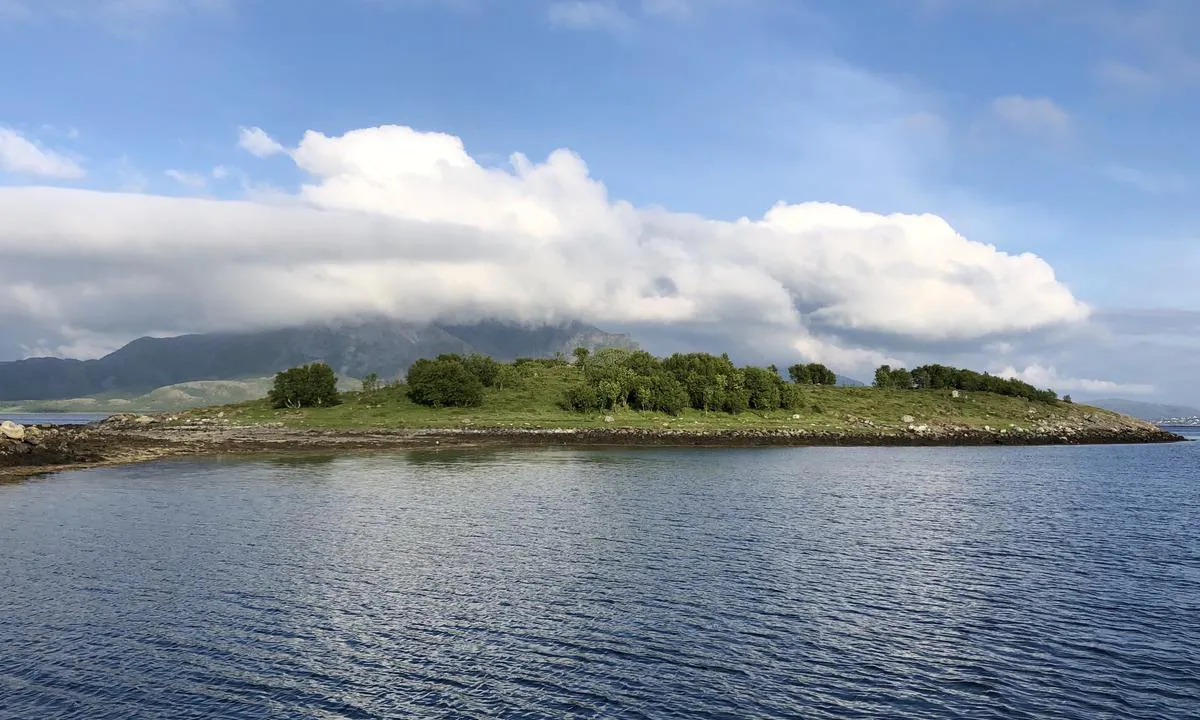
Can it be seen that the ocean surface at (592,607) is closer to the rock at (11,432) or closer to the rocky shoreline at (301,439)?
the rock at (11,432)

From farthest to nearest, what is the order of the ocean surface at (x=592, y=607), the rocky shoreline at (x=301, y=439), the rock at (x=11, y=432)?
the rocky shoreline at (x=301, y=439) → the rock at (x=11, y=432) → the ocean surface at (x=592, y=607)

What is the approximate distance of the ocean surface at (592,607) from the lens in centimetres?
2789

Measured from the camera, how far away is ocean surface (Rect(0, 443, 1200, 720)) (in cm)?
2789

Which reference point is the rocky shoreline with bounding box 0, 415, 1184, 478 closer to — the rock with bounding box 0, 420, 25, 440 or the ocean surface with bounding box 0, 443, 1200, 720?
the rock with bounding box 0, 420, 25, 440

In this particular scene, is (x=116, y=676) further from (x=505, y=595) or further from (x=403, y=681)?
(x=505, y=595)

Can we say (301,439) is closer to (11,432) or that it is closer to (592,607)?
(11,432)

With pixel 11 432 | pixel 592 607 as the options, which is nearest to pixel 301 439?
pixel 11 432

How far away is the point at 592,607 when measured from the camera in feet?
129

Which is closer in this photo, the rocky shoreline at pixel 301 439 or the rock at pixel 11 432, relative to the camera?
the rock at pixel 11 432

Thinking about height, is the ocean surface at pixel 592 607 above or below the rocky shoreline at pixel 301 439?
below

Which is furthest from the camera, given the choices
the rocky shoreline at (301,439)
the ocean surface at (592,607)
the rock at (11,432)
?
the rocky shoreline at (301,439)

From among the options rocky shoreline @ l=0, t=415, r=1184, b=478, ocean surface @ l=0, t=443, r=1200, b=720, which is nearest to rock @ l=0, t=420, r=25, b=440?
rocky shoreline @ l=0, t=415, r=1184, b=478

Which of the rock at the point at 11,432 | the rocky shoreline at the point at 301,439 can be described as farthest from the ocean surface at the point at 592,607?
the rocky shoreline at the point at 301,439

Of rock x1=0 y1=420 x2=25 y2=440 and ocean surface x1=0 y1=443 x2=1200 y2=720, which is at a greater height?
rock x1=0 y1=420 x2=25 y2=440
